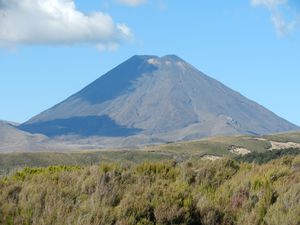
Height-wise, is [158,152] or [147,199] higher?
[158,152]

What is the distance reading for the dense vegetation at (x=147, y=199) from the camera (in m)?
10.8

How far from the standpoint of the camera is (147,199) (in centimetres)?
1165

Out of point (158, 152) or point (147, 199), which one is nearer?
point (147, 199)

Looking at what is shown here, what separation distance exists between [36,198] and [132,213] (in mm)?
1693

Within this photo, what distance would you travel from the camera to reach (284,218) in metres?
11.1

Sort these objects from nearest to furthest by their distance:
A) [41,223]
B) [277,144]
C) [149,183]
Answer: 1. [41,223]
2. [149,183]
3. [277,144]

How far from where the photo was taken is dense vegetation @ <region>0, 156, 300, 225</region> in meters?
10.8

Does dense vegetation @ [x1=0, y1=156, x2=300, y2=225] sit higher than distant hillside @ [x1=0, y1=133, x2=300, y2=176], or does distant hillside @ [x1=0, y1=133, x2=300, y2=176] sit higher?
distant hillside @ [x1=0, y1=133, x2=300, y2=176]

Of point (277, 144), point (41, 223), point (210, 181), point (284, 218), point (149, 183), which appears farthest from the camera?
point (277, 144)

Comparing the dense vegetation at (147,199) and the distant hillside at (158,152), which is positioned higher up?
the distant hillside at (158,152)

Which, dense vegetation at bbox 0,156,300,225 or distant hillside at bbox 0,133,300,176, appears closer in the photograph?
dense vegetation at bbox 0,156,300,225

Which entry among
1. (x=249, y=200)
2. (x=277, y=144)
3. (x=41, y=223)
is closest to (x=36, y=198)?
(x=41, y=223)

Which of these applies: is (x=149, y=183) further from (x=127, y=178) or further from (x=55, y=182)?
→ (x=55, y=182)

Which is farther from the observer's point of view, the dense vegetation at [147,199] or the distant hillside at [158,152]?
the distant hillside at [158,152]
